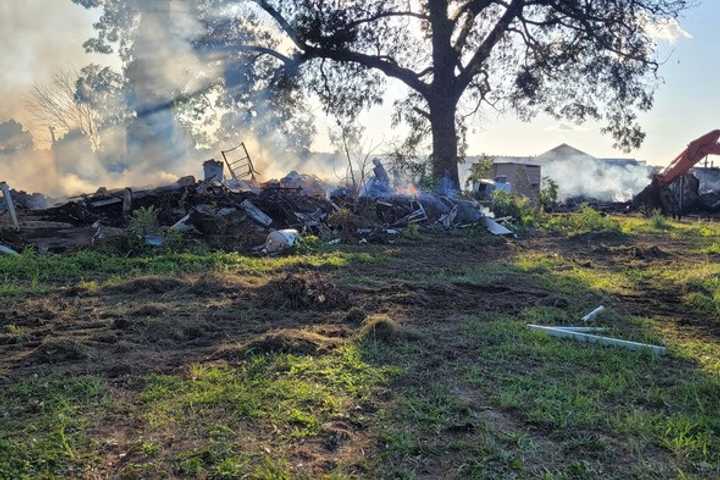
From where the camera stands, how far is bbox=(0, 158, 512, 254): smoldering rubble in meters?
9.02

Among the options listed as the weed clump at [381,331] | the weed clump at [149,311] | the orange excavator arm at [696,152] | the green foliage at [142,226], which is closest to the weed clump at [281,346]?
the weed clump at [381,331]

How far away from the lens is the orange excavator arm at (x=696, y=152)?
18.1m

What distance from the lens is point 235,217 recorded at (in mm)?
10562

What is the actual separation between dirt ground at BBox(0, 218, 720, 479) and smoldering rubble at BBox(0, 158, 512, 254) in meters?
2.23

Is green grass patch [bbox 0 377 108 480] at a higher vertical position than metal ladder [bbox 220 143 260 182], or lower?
lower

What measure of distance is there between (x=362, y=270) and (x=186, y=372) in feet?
14.1

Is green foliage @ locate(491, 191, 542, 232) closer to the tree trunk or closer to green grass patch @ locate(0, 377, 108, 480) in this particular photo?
the tree trunk

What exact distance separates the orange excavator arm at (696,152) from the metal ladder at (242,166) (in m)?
14.3

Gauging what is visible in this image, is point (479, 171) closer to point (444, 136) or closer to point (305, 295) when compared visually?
point (444, 136)

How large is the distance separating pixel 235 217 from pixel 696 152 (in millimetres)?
15934

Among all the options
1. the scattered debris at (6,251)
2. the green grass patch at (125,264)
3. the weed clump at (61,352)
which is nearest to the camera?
the weed clump at (61,352)

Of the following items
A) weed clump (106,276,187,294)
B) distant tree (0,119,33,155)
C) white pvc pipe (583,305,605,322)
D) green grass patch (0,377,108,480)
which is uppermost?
distant tree (0,119,33,155)

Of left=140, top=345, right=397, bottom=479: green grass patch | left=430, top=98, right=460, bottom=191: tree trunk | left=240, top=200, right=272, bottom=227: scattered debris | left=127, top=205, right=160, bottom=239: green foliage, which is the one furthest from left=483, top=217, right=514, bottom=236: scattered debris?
left=140, top=345, right=397, bottom=479: green grass patch

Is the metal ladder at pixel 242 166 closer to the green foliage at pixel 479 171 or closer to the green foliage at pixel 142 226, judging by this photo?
the green foliage at pixel 479 171
